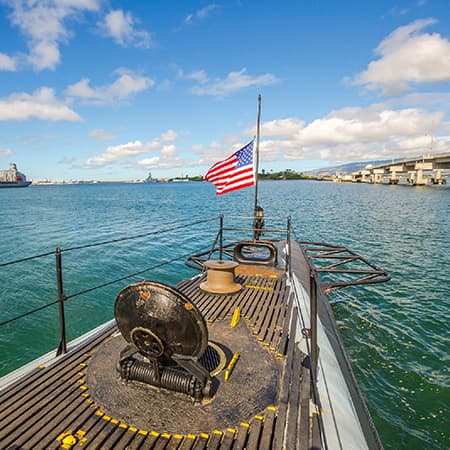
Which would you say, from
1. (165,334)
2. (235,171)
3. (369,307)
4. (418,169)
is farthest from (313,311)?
(418,169)

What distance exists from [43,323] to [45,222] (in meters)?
34.7

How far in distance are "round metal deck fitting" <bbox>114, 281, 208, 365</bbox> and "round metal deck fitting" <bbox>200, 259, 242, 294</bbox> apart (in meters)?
4.65

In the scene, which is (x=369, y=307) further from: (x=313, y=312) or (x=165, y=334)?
(x=165, y=334)

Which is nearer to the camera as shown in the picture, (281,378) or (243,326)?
(281,378)

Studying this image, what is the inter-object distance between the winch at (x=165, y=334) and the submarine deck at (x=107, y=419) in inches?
21.5

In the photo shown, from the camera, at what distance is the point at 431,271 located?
742 inches

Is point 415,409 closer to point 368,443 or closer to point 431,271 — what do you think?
point 368,443

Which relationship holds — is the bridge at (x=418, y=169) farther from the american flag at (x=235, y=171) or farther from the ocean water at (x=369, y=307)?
the american flag at (x=235, y=171)

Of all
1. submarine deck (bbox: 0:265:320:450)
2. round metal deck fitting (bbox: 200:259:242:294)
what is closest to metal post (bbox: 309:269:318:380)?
submarine deck (bbox: 0:265:320:450)

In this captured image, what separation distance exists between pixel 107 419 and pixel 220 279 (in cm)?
545

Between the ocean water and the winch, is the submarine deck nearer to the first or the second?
the winch

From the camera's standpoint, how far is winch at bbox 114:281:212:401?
418 cm

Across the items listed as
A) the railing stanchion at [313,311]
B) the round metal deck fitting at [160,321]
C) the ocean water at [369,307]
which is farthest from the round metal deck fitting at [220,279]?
the railing stanchion at [313,311]

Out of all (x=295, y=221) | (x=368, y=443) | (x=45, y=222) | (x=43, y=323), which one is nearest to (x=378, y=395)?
(x=368, y=443)
